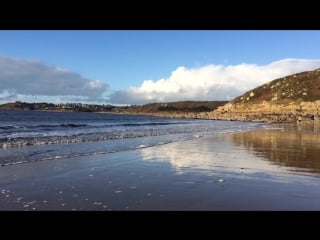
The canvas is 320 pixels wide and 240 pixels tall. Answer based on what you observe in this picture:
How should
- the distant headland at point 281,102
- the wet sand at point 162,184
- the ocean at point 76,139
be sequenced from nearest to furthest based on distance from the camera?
the wet sand at point 162,184
the ocean at point 76,139
the distant headland at point 281,102

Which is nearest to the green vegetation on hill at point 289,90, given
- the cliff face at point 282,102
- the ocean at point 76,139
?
the cliff face at point 282,102

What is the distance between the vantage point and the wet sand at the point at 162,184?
25.9 feet

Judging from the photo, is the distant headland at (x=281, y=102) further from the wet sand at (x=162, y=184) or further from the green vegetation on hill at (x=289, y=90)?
the wet sand at (x=162, y=184)

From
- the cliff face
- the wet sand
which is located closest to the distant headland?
the cliff face

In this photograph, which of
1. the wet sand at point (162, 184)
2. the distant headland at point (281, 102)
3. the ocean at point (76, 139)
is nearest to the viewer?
the wet sand at point (162, 184)

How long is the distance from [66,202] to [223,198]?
3263 millimetres

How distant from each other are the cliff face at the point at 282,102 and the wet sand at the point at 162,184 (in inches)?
2697

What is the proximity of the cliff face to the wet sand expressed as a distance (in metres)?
68.5

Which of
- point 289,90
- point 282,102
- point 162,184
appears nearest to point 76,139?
point 162,184

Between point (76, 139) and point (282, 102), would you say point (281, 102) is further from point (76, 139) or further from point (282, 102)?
point (76, 139)

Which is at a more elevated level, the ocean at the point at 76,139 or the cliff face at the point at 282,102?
→ the cliff face at the point at 282,102

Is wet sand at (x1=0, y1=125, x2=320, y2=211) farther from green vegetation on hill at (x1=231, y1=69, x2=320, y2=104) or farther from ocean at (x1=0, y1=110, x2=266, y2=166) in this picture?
green vegetation on hill at (x1=231, y1=69, x2=320, y2=104)
